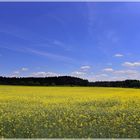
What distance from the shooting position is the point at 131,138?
1034cm

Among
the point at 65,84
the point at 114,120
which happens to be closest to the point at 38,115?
the point at 114,120

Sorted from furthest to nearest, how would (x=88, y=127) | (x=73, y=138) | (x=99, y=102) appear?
(x=99, y=102)
(x=88, y=127)
(x=73, y=138)

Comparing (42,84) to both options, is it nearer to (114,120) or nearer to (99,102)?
(99,102)

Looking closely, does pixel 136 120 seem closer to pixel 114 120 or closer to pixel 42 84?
pixel 114 120

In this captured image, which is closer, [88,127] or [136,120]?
[88,127]

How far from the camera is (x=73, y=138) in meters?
10.2

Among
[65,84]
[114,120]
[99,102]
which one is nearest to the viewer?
[114,120]

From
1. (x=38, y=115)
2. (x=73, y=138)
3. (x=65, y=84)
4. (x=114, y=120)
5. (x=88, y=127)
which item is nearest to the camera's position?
(x=73, y=138)

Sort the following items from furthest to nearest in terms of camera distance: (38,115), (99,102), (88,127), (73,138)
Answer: (99,102), (38,115), (88,127), (73,138)

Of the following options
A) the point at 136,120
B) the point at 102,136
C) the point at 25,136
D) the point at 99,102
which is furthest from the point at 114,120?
the point at 99,102

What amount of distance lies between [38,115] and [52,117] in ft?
2.17

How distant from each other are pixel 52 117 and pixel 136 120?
265 centimetres

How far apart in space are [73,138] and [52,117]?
110 inches

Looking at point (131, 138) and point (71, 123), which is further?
point (71, 123)
